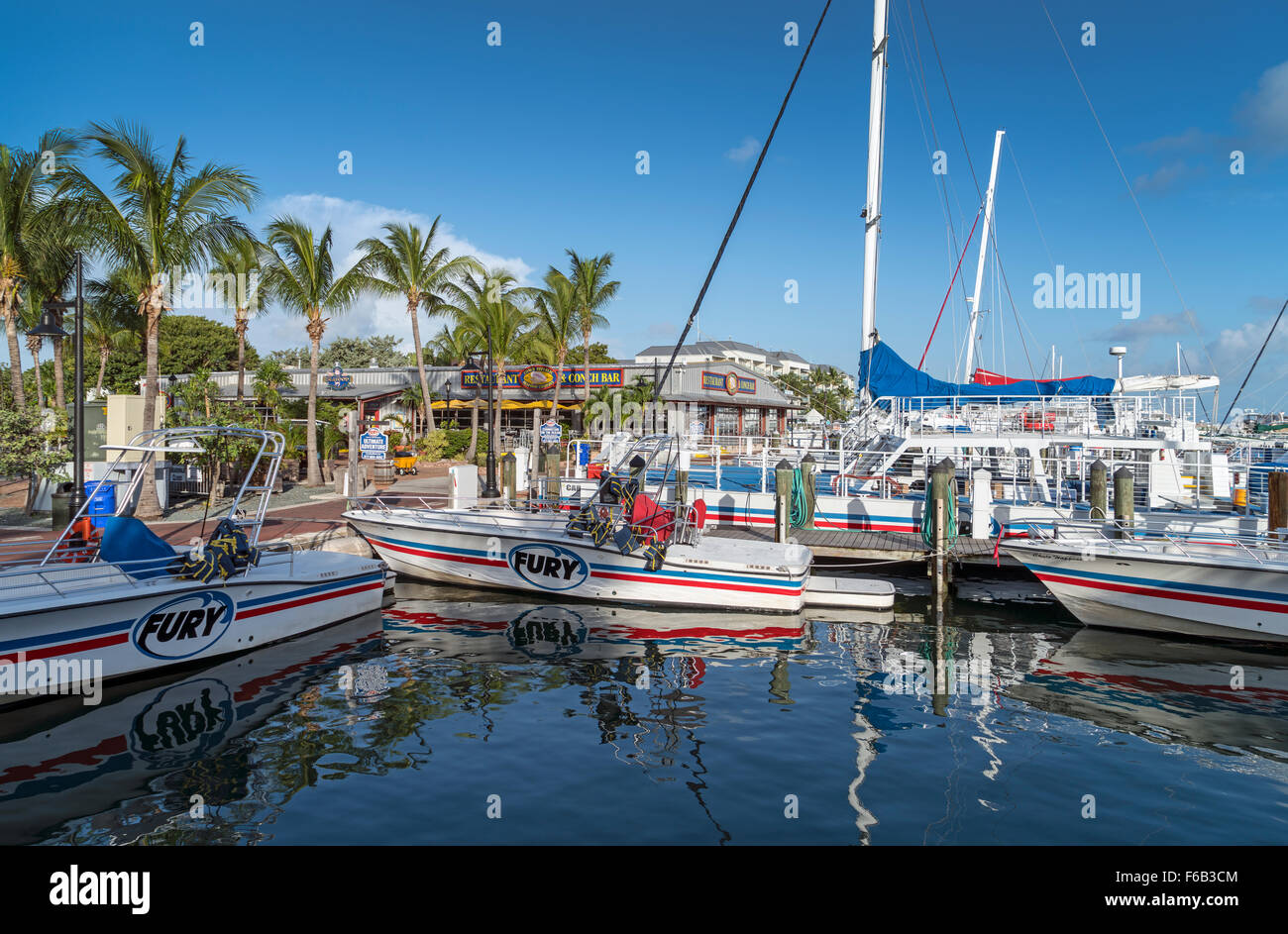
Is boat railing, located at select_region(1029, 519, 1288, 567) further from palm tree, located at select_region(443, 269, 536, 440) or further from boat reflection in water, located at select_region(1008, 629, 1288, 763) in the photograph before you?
palm tree, located at select_region(443, 269, 536, 440)

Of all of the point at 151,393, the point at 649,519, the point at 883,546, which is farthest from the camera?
the point at 151,393

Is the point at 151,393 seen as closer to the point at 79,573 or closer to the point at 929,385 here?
the point at 79,573

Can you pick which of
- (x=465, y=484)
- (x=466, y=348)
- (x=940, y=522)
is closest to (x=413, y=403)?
(x=466, y=348)

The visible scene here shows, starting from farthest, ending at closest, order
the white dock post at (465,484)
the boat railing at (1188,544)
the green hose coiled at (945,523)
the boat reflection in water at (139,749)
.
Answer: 1. the white dock post at (465,484)
2. the green hose coiled at (945,523)
3. the boat railing at (1188,544)
4. the boat reflection in water at (139,749)

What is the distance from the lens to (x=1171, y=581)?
12219 millimetres

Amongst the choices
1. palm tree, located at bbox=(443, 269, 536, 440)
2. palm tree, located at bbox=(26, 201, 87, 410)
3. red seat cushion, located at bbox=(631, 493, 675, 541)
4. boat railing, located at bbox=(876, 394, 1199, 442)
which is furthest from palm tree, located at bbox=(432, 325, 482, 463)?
red seat cushion, located at bbox=(631, 493, 675, 541)

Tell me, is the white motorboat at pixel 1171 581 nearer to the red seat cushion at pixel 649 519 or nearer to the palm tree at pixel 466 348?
the red seat cushion at pixel 649 519

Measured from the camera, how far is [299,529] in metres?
17.2

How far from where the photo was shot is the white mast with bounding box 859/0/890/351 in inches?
757

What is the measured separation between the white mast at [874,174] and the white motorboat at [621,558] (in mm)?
7874

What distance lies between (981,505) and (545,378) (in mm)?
27472

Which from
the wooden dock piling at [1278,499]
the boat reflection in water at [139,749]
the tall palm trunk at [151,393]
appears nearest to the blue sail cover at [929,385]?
the wooden dock piling at [1278,499]

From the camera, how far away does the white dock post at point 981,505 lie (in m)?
16.4

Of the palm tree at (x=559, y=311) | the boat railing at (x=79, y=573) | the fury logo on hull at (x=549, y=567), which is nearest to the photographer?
the boat railing at (x=79, y=573)
